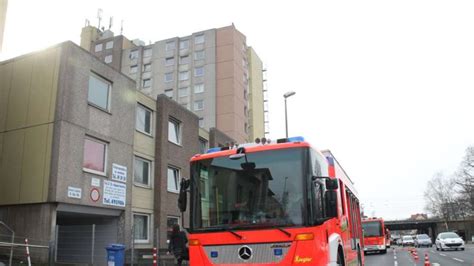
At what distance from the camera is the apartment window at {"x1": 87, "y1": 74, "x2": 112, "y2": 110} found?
17969mm

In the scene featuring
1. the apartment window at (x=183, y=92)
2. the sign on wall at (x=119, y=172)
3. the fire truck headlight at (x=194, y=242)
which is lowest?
the fire truck headlight at (x=194, y=242)

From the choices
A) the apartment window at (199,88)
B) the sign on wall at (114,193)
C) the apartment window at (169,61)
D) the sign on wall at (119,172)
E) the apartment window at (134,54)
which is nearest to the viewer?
the sign on wall at (114,193)

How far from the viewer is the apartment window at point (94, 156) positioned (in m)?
17.2

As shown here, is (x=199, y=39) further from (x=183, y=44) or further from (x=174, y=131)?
(x=174, y=131)

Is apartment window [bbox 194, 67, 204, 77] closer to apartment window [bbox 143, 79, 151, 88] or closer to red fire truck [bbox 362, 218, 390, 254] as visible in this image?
apartment window [bbox 143, 79, 151, 88]

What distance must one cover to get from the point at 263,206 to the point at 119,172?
12926mm

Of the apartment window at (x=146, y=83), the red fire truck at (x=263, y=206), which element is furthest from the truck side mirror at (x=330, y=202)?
the apartment window at (x=146, y=83)

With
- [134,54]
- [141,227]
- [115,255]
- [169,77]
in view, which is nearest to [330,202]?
[115,255]

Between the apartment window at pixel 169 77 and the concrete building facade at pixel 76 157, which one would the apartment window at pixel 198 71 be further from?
the concrete building facade at pixel 76 157

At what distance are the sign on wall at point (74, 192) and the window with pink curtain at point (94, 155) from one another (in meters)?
1.10

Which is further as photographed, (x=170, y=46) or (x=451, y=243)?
(x=170, y=46)

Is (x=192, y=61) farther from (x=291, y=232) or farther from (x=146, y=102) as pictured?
(x=291, y=232)

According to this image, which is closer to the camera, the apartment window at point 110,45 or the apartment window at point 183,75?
the apartment window at point 183,75

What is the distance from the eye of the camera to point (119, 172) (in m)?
18.9
